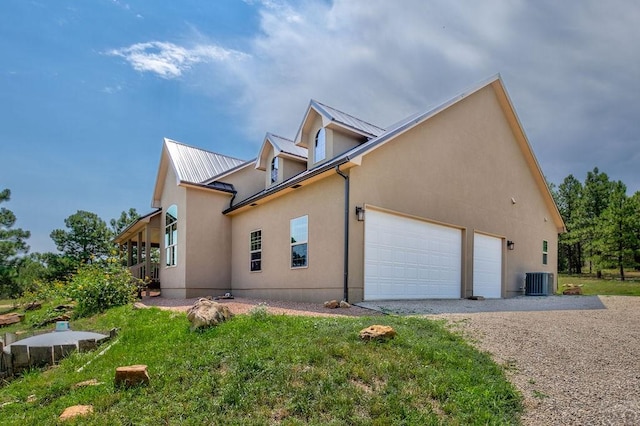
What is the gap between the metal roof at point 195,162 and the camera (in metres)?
15.7

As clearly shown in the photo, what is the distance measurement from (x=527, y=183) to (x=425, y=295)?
902 centimetres

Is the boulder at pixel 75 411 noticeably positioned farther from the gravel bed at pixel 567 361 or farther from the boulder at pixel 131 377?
the gravel bed at pixel 567 361

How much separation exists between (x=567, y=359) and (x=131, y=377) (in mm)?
5517

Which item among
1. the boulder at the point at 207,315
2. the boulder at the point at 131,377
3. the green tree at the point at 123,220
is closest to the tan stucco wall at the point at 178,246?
the boulder at the point at 207,315

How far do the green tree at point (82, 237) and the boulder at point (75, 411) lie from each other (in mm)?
33507

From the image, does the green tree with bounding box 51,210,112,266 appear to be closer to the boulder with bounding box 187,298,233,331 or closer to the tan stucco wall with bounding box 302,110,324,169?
the tan stucco wall with bounding box 302,110,324,169

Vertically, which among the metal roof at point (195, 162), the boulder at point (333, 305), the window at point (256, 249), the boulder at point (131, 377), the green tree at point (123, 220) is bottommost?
the boulder at point (333, 305)

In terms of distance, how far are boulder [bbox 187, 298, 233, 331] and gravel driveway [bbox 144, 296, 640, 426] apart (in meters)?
2.63

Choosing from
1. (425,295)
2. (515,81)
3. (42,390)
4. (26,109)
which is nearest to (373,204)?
(425,295)

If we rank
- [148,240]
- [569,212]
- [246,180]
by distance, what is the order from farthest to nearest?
[569,212] → [148,240] → [246,180]

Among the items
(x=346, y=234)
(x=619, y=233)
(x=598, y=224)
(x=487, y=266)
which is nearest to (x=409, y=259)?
(x=346, y=234)

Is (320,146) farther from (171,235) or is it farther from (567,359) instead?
(567,359)

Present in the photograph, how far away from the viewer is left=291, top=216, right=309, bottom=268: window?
11539mm

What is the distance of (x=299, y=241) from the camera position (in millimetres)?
11805
